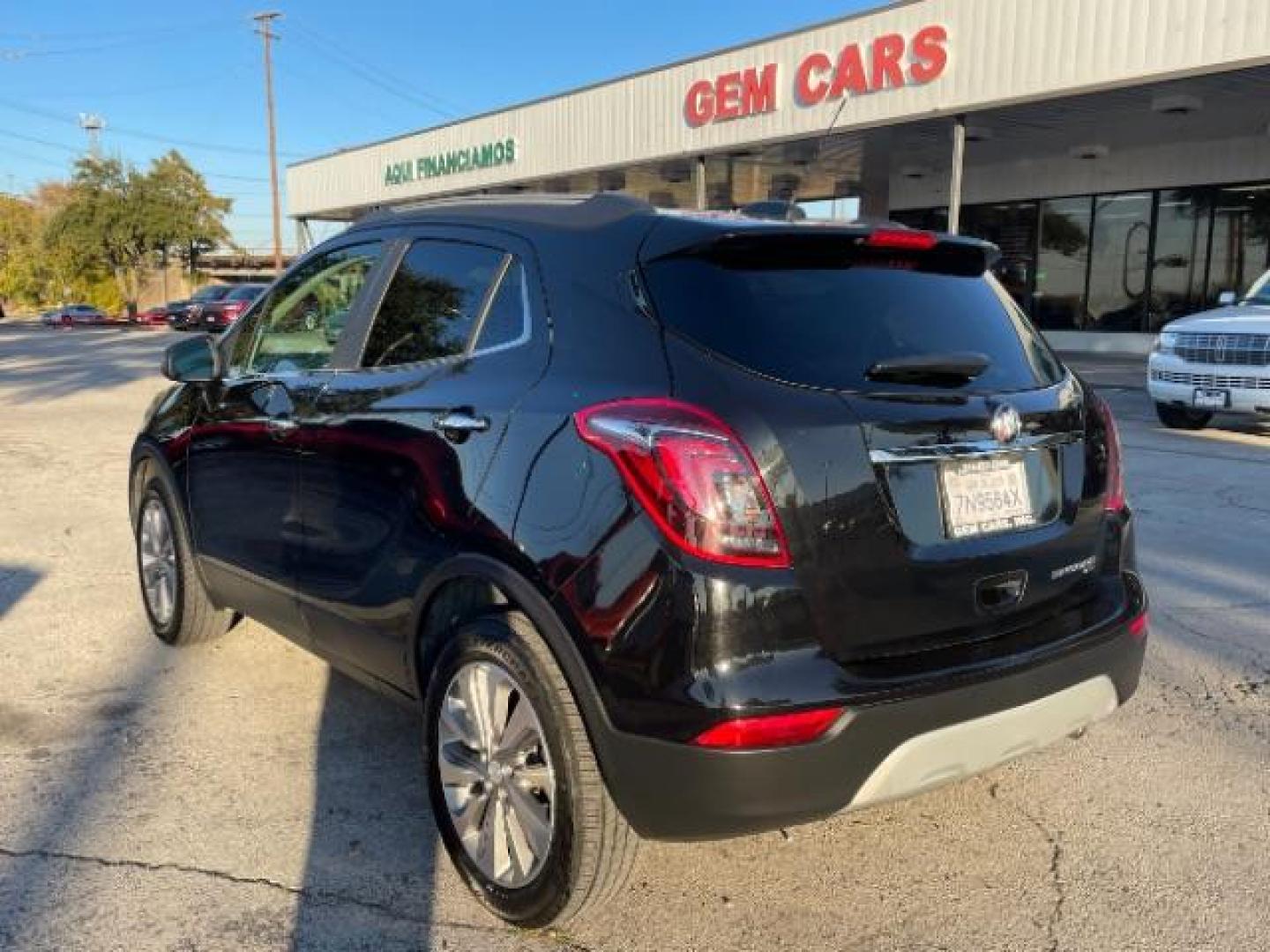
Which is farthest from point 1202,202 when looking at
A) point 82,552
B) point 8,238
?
point 8,238

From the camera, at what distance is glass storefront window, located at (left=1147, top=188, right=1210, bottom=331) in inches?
837

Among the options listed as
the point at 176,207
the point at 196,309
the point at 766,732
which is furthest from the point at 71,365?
the point at 176,207

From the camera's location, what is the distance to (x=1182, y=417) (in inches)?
437

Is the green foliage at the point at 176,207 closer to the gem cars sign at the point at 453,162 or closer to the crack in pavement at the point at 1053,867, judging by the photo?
the gem cars sign at the point at 453,162

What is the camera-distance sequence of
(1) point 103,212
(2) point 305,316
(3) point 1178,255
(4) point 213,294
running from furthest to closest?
(1) point 103,212, (4) point 213,294, (3) point 1178,255, (2) point 305,316

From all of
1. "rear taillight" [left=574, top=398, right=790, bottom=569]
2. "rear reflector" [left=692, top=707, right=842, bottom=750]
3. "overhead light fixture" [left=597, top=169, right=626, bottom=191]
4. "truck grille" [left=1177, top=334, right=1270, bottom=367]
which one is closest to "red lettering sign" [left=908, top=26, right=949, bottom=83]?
"truck grille" [left=1177, top=334, right=1270, bottom=367]

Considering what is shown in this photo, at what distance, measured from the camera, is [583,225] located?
2.75 m

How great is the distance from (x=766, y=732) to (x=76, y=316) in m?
56.5

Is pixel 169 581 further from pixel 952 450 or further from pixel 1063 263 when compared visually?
pixel 1063 263

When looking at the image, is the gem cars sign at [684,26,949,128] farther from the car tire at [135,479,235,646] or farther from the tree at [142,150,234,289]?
the tree at [142,150,234,289]

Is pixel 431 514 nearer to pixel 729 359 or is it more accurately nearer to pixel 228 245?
pixel 729 359

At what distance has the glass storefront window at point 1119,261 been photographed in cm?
2230

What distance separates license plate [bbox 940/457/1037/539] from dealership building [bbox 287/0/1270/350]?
44.4ft

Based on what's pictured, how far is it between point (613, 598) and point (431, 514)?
0.72m
